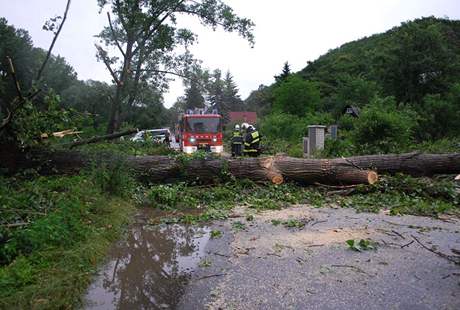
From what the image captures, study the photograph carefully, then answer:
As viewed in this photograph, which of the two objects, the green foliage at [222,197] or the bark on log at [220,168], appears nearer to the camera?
the green foliage at [222,197]

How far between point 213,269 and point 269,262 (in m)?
0.69

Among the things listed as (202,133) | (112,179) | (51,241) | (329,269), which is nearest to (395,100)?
(202,133)

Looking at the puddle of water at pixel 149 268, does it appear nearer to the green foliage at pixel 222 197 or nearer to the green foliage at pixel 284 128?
the green foliage at pixel 222 197

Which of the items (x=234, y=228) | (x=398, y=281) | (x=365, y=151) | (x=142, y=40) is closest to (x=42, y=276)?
(x=234, y=228)

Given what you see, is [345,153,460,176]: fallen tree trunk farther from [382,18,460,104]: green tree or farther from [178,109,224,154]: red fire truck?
[382,18,460,104]: green tree

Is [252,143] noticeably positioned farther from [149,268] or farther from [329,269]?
[329,269]

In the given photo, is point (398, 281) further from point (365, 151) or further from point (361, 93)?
point (361, 93)

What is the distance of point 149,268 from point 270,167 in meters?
5.58

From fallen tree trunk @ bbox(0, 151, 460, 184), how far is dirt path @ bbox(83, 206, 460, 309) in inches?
122

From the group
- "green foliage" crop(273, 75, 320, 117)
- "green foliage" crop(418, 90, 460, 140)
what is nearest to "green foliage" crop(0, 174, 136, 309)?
"green foliage" crop(418, 90, 460, 140)

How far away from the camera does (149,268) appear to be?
15.7 feet

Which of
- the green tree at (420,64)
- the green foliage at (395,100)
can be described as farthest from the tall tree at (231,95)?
the green tree at (420,64)

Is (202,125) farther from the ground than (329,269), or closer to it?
farther from the ground

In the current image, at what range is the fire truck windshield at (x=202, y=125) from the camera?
58.1ft
